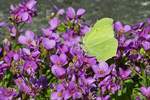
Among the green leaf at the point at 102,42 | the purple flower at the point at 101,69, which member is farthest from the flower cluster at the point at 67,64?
the green leaf at the point at 102,42

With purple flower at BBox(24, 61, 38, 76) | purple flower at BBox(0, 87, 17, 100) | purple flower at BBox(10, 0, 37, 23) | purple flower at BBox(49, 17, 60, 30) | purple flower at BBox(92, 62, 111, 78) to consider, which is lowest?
purple flower at BBox(0, 87, 17, 100)

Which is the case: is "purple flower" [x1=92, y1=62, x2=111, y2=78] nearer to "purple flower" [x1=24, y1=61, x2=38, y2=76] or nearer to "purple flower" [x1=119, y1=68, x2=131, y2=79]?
"purple flower" [x1=119, y1=68, x2=131, y2=79]

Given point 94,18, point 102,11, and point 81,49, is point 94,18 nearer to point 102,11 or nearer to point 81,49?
point 102,11

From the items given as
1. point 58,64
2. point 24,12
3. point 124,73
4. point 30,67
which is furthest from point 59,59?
point 24,12

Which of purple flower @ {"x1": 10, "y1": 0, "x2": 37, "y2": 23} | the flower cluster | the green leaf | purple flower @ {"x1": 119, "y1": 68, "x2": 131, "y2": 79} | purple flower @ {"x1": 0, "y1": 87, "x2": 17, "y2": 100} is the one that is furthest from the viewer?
purple flower @ {"x1": 10, "y1": 0, "x2": 37, "y2": 23}

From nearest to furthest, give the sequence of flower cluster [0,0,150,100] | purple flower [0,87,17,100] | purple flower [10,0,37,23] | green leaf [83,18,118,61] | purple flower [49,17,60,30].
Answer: green leaf [83,18,118,61] < flower cluster [0,0,150,100] < purple flower [0,87,17,100] < purple flower [49,17,60,30] < purple flower [10,0,37,23]

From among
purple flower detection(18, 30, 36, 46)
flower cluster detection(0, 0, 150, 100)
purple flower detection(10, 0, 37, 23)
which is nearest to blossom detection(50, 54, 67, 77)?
flower cluster detection(0, 0, 150, 100)
